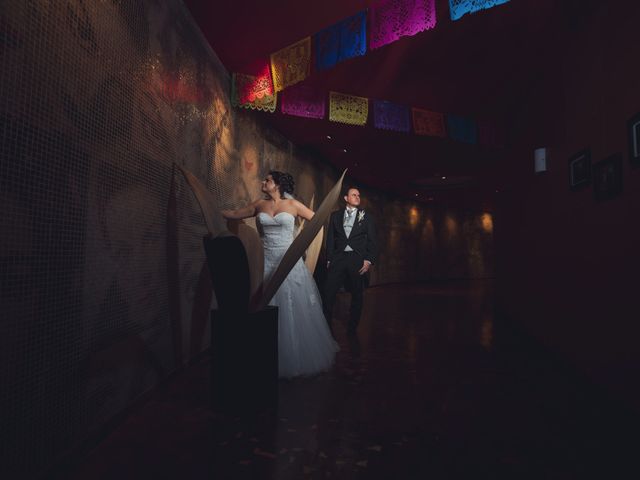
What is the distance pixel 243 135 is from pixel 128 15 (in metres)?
2.32

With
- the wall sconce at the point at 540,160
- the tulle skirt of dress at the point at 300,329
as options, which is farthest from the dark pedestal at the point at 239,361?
the wall sconce at the point at 540,160

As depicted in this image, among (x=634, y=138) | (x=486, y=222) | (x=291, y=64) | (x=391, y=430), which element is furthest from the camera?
(x=486, y=222)

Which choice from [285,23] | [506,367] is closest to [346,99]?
[285,23]

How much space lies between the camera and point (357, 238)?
416 centimetres

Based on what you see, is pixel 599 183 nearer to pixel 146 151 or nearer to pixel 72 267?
pixel 146 151

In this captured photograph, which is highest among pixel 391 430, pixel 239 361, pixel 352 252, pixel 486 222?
pixel 486 222

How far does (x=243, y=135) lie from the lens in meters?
4.29

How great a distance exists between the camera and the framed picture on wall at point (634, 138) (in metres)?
1.95

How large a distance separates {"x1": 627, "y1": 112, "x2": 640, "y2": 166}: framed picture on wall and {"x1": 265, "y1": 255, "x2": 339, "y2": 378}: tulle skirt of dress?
2141 mm

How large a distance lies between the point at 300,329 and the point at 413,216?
11.4 m

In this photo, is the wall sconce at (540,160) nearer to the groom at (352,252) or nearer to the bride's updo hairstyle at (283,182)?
the groom at (352,252)

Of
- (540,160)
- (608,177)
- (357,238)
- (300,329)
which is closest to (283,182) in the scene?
(300,329)

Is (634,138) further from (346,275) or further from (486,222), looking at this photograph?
(486,222)

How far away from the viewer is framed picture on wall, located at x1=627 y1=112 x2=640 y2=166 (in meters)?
1.95
